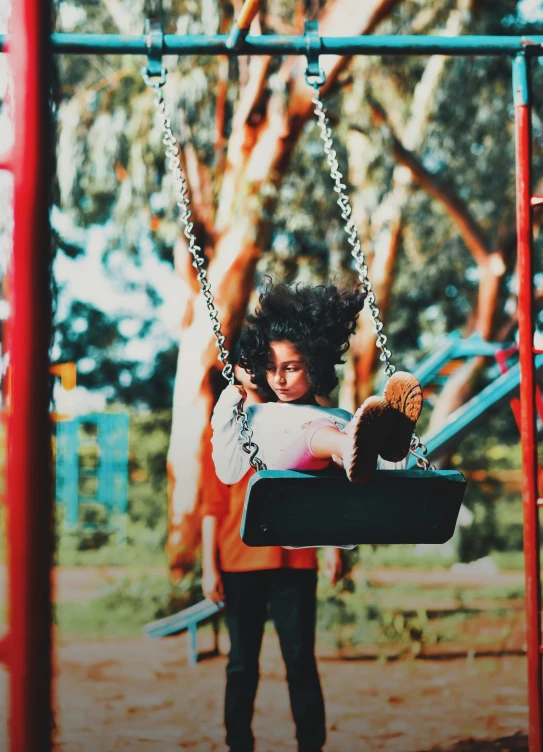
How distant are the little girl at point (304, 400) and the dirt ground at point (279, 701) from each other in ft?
7.45

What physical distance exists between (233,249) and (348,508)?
4.90m

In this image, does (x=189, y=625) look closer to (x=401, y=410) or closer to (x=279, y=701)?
(x=279, y=701)

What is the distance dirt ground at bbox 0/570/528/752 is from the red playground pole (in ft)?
10.5

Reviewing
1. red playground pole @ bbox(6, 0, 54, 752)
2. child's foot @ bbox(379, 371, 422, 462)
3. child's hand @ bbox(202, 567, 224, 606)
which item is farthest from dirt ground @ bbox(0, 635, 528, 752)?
red playground pole @ bbox(6, 0, 54, 752)

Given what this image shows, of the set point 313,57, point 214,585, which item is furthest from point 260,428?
point 313,57

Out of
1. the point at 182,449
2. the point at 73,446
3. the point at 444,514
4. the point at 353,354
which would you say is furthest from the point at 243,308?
the point at 73,446

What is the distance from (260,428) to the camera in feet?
9.16

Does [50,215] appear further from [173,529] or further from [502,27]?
[502,27]

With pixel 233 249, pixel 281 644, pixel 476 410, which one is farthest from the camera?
pixel 233 249

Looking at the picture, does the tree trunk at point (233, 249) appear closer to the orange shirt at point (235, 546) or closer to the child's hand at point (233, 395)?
the orange shirt at point (235, 546)

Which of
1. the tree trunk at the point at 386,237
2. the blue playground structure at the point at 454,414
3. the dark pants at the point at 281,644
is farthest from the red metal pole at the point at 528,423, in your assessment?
the tree trunk at the point at 386,237

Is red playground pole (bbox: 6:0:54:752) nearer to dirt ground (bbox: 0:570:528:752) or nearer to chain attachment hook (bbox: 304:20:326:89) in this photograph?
chain attachment hook (bbox: 304:20:326:89)

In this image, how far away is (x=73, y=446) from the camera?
1316 cm

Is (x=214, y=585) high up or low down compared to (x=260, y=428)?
down
